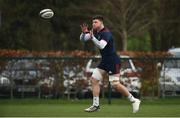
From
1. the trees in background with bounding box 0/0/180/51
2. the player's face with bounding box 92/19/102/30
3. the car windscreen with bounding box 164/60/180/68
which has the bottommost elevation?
the car windscreen with bounding box 164/60/180/68

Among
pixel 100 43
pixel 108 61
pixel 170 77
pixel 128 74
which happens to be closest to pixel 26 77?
pixel 128 74

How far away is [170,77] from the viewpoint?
2581cm

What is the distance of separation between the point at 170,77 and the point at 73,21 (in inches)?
984

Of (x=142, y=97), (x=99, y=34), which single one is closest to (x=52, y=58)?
(x=142, y=97)

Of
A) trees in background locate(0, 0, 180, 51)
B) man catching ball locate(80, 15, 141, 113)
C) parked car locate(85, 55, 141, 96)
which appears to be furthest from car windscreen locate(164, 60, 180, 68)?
trees in background locate(0, 0, 180, 51)

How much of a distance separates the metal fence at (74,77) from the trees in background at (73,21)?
1789 centimetres

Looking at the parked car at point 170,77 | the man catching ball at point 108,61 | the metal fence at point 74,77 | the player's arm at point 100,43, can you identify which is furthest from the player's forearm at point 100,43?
the parked car at point 170,77

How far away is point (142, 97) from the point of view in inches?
1044

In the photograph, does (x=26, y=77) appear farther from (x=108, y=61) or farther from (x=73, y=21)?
(x=73, y=21)

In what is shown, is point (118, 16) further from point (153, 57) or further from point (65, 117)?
point (65, 117)

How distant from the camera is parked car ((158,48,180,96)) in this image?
25469 mm

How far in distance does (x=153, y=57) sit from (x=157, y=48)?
32.2 metres

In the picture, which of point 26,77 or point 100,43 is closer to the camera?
point 100,43

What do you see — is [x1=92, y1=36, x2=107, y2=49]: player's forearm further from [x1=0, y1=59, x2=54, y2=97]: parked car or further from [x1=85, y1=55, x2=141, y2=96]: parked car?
[x1=85, y1=55, x2=141, y2=96]: parked car
